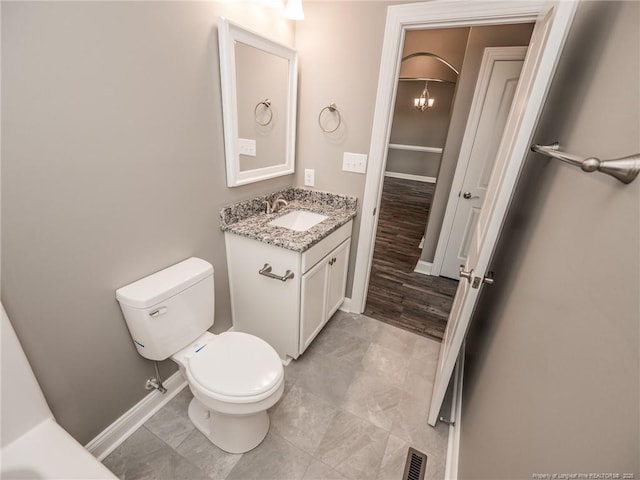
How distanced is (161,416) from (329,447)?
35.1 inches

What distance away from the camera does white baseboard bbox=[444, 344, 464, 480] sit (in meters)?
1.30

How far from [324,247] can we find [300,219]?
39 cm

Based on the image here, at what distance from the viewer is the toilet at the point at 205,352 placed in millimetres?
1186

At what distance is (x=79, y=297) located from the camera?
43.3 inches

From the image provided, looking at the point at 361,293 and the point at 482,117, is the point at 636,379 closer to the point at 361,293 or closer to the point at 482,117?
the point at 361,293

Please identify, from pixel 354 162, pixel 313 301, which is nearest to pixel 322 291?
pixel 313 301

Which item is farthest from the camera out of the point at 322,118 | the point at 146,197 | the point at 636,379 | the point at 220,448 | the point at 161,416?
the point at 322,118

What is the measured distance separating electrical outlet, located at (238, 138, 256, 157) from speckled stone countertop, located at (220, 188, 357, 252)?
11.5 inches

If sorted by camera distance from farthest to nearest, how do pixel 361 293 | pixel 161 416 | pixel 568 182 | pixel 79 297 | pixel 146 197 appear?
pixel 361 293
pixel 161 416
pixel 146 197
pixel 79 297
pixel 568 182

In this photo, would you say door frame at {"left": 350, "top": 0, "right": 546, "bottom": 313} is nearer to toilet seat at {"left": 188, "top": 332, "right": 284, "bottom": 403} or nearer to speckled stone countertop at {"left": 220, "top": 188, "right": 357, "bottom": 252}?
speckled stone countertop at {"left": 220, "top": 188, "right": 357, "bottom": 252}

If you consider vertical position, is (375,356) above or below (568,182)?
below

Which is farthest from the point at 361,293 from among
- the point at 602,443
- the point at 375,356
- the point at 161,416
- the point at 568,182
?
the point at 602,443

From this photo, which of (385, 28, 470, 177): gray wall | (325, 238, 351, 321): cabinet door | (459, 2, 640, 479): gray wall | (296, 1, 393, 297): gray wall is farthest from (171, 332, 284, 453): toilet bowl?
(385, 28, 470, 177): gray wall

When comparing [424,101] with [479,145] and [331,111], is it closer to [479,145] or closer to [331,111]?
[479,145]
